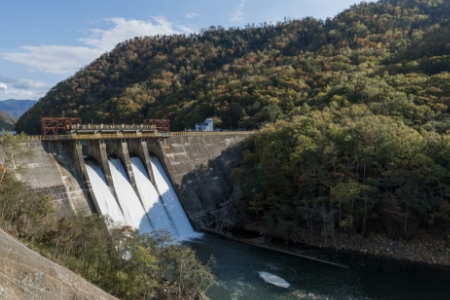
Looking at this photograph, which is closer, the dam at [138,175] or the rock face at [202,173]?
the dam at [138,175]

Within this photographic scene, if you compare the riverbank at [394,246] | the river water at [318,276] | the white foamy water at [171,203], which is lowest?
the river water at [318,276]

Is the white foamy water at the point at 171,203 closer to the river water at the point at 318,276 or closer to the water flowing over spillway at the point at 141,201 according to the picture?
the water flowing over spillway at the point at 141,201

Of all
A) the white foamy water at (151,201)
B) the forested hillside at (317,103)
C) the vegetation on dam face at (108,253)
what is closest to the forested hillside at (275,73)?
the forested hillside at (317,103)

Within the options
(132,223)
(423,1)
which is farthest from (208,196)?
(423,1)

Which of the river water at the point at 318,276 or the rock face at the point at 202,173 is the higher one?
the rock face at the point at 202,173

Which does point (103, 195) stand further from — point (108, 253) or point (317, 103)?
point (317, 103)

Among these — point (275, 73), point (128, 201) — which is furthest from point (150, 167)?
point (275, 73)

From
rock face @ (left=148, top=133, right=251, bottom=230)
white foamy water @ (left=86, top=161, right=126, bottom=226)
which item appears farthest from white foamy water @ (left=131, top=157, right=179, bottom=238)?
white foamy water @ (left=86, top=161, right=126, bottom=226)
